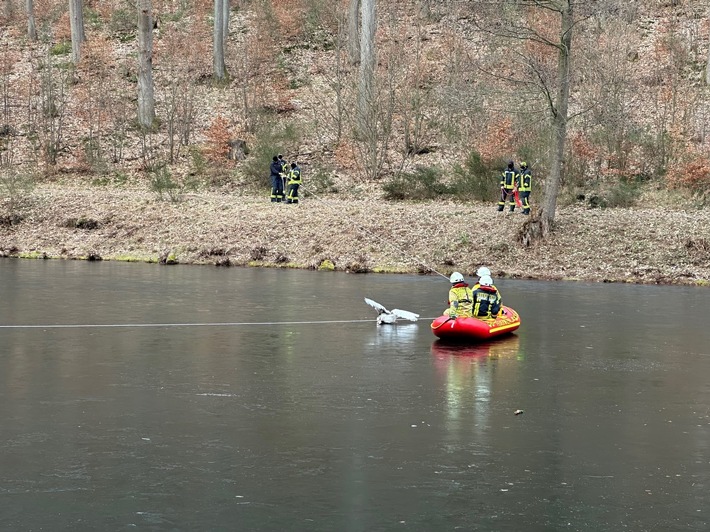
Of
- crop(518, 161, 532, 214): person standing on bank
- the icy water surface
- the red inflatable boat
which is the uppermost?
crop(518, 161, 532, 214): person standing on bank

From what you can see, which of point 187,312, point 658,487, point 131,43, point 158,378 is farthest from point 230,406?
point 131,43

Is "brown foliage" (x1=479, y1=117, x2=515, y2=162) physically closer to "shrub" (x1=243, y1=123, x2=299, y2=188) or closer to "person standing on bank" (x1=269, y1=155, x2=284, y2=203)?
"person standing on bank" (x1=269, y1=155, x2=284, y2=203)

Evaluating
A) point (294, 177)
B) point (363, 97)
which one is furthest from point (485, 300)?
point (363, 97)

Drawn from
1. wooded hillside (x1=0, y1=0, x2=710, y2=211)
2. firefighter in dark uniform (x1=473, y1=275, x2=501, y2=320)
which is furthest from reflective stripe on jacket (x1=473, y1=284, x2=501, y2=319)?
wooded hillside (x1=0, y1=0, x2=710, y2=211)

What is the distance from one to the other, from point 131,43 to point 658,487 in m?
51.5

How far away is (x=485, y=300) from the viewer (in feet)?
61.0

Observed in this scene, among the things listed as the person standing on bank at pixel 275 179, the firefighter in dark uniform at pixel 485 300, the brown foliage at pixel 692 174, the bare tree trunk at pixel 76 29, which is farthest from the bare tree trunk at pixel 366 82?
the firefighter in dark uniform at pixel 485 300

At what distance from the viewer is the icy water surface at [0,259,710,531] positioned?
9.21 metres

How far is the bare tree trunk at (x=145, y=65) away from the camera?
43.4 m

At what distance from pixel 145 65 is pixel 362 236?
1705 centimetres

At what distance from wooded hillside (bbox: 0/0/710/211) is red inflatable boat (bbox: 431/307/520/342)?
38.2ft

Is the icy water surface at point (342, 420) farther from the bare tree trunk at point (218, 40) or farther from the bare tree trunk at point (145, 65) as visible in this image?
the bare tree trunk at point (218, 40)

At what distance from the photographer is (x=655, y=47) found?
160ft

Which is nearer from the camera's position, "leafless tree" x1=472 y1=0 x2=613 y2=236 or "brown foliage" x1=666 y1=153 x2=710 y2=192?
"leafless tree" x1=472 y1=0 x2=613 y2=236
